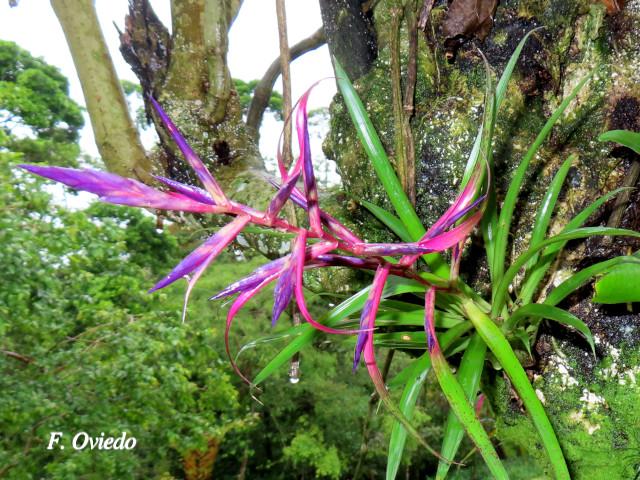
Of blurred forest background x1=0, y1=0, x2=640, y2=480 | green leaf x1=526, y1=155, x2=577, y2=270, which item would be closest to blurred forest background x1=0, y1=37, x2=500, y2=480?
blurred forest background x1=0, y1=0, x2=640, y2=480

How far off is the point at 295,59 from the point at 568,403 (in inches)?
68.7

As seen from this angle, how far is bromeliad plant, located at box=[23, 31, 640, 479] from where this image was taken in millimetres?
384

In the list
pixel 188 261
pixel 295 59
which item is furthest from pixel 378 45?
pixel 295 59

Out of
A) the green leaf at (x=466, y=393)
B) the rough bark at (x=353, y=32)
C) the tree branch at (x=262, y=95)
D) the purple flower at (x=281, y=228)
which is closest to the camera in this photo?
the purple flower at (x=281, y=228)

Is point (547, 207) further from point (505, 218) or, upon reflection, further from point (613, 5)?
point (613, 5)

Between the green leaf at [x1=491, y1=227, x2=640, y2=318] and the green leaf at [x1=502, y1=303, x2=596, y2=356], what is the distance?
0.11ft

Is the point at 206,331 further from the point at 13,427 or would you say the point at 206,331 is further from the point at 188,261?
the point at 188,261

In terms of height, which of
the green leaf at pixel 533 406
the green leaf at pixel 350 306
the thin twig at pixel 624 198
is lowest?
the green leaf at pixel 533 406

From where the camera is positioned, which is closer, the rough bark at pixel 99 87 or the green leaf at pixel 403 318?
the green leaf at pixel 403 318

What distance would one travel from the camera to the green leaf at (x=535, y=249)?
25.0 inches

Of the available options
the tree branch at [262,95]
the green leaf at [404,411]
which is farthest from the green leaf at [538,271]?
the tree branch at [262,95]

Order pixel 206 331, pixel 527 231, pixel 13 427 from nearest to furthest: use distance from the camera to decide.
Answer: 1. pixel 527 231
2. pixel 13 427
3. pixel 206 331

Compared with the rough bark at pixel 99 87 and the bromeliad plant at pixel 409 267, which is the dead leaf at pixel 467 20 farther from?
the rough bark at pixel 99 87

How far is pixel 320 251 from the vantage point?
44 centimetres
